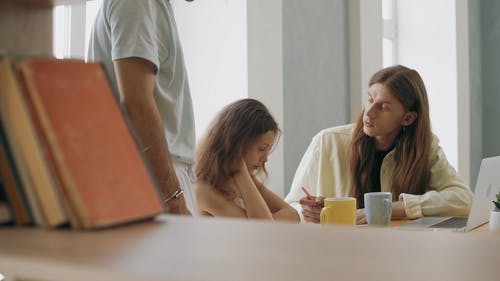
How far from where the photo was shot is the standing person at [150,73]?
133 cm

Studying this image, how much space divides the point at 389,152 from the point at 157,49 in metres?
1.27

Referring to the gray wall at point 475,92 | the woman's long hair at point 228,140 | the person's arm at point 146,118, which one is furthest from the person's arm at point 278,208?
the gray wall at point 475,92

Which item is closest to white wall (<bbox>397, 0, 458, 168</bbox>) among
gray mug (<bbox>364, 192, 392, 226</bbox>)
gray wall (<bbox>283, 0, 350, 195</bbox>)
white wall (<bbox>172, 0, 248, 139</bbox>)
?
gray wall (<bbox>283, 0, 350, 195</bbox>)

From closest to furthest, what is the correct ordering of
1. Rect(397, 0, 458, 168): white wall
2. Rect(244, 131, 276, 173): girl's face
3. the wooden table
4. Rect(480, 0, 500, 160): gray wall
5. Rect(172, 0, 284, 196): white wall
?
1. the wooden table
2. Rect(244, 131, 276, 173): girl's face
3. Rect(172, 0, 284, 196): white wall
4. Rect(397, 0, 458, 168): white wall
5. Rect(480, 0, 500, 160): gray wall

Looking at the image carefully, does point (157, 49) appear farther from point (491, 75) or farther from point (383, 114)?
point (491, 75)

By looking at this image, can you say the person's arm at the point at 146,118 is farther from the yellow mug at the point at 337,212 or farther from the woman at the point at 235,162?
the woman at the point at 235,162

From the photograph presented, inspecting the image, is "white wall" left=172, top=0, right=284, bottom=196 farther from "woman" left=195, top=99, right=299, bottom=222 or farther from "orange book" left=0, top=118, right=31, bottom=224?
"orange book" left=0, top=118, right=31, bottom=224

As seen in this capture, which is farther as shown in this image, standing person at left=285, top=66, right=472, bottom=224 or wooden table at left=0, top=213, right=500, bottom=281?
standing person at left=285, top=66, right=472, bottom=224

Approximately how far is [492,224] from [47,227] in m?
1.41

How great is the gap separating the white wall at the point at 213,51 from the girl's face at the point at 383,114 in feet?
2.11

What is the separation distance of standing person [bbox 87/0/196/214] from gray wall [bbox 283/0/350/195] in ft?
A: 5.08

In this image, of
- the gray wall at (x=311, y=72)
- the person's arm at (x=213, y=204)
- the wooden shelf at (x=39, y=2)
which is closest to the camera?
the wooden shelf at (x=39, y=2)

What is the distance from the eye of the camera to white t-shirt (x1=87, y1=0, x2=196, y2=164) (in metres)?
1.34

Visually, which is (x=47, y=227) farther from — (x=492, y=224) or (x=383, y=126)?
(x=383, y=126)
